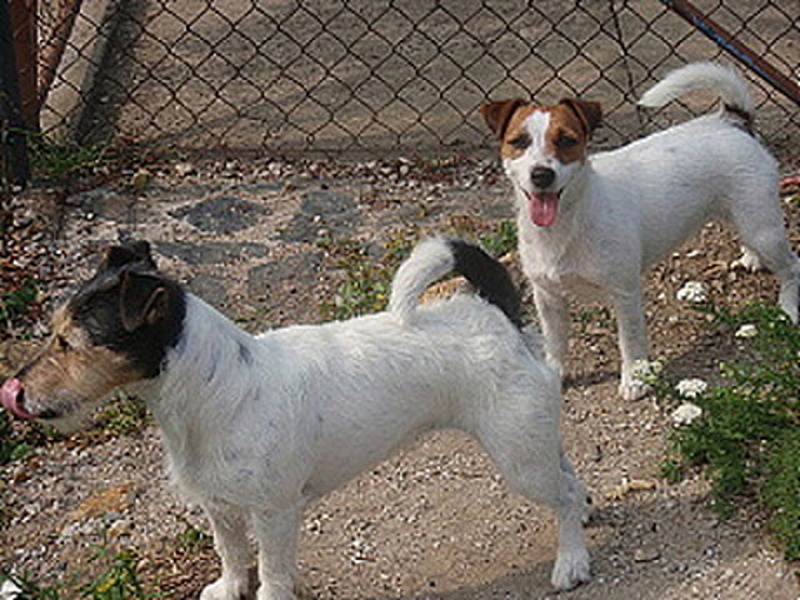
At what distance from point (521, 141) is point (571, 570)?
153 cm

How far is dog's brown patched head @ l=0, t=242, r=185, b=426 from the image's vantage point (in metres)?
3.44

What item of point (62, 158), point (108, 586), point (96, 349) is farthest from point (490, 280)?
point (62, 158)

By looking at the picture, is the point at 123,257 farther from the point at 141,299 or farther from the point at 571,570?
the point at 571,570

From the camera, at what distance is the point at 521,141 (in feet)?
15.3

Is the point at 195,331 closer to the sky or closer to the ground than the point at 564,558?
closer to the sky

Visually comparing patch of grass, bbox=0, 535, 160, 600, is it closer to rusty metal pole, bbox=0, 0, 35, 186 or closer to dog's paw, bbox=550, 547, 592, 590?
dog's paw, bbox=550, 547, 592, 590

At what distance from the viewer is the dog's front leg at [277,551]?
12.3ft

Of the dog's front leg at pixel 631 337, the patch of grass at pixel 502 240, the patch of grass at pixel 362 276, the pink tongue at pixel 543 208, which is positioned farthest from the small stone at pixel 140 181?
the dog's front leg at pixel 631 337

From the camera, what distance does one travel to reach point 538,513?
4473 mm

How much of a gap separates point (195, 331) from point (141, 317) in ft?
0.76

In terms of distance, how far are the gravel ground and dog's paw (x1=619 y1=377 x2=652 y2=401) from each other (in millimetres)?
45

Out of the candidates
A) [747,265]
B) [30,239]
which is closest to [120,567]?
[30,239]

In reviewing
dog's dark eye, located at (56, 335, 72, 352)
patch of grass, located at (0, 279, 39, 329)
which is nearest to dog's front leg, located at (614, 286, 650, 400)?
dog's dark eye, located at (56, 335, 72, 352)

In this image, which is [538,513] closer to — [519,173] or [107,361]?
[519,173]
